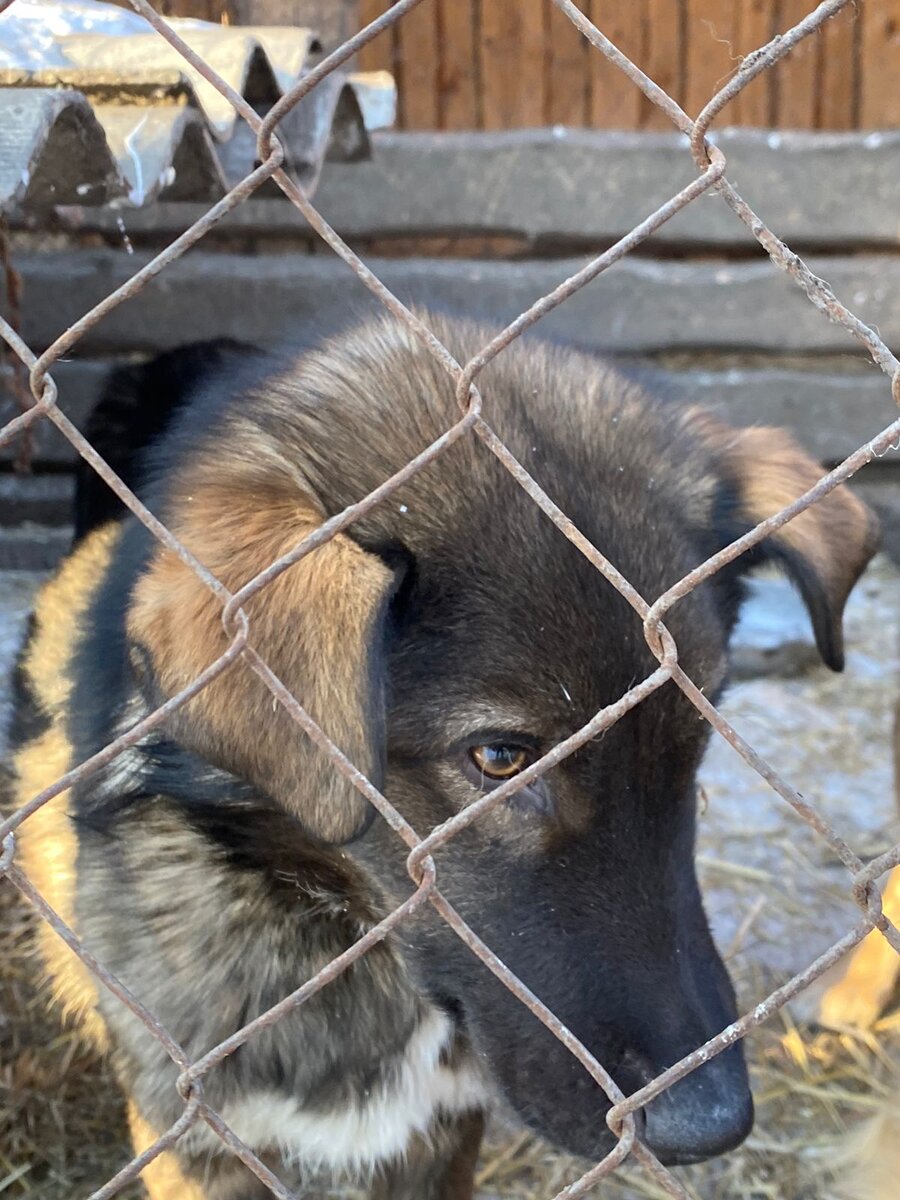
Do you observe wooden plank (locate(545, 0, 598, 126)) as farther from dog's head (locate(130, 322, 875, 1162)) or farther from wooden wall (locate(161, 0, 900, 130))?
dog's head (locate(130, 322, 875, 1162))

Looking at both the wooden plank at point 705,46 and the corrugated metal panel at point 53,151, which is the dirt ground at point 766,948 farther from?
the wooden plank at point 705,46

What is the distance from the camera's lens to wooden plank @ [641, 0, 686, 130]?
17.0ft

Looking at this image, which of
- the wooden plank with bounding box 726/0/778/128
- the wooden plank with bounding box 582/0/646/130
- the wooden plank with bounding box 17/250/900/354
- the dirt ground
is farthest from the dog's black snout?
the wooden plank with bounding box 726/0/778/128

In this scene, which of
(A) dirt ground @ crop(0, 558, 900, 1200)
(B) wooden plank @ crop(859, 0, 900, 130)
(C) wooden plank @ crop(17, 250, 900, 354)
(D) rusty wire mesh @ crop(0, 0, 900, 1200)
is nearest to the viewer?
(D) rusty wire mesh @ crop(0, 0, 900, 1200)

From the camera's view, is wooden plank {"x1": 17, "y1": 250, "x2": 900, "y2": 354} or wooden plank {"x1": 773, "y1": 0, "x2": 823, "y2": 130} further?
wooden plank {"x1": 773, "y1": 0, "x2": 823, "y2": 130}

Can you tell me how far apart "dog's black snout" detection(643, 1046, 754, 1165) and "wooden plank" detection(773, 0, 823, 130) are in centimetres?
461

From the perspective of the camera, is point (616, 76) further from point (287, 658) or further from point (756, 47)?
point (287, 658)

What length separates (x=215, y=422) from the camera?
1963 mm

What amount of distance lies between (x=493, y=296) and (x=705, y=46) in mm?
1472

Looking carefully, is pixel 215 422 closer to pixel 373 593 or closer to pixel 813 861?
pixel 373 593

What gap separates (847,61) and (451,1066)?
15.1 feet

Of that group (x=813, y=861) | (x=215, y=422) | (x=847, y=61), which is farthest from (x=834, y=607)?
(x=847, y=61)

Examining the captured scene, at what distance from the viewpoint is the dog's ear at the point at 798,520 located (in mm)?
1945

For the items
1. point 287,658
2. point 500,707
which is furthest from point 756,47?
point 287,658
